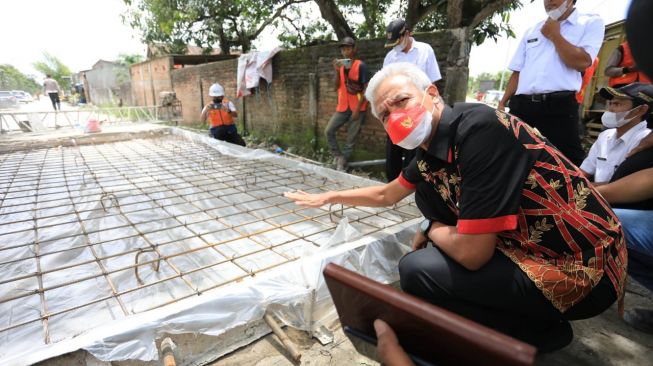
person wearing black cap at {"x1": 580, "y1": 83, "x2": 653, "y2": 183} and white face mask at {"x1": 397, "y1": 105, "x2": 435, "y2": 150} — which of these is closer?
white face mask at {"x1": 397, "y1": 105, "x2": 435, "y2": 150}

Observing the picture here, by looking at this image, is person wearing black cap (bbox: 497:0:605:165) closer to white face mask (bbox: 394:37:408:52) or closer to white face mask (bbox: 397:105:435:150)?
white face mask (bbox: 394:37:408:52)

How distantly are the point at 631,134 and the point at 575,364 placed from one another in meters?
1.21

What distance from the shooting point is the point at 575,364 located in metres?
1.36

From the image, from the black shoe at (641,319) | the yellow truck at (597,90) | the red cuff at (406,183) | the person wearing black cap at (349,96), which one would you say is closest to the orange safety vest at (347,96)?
the person wearing black cap at (349,96)

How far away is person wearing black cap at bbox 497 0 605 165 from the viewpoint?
1.99 meters

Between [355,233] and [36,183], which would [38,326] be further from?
[36,183]

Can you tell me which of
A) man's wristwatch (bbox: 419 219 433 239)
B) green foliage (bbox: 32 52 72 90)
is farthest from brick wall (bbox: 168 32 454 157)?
green foliage (bbox: 32 52 72 90)

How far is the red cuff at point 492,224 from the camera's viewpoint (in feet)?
3.32

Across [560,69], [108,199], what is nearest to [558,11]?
[560,69]

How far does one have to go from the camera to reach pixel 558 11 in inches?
78.4

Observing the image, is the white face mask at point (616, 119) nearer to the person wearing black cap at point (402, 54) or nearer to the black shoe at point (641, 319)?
the black shoe at point (641, 319)

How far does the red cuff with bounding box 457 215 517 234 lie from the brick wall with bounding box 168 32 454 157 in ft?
8.77

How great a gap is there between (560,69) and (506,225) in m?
1.57

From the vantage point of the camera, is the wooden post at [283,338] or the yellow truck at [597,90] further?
the yellow truck at [597,90]
